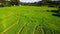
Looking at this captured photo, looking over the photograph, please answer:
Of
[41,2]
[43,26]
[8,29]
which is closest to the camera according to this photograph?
[8,29]

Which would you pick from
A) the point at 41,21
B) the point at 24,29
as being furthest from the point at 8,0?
the point at 24,29

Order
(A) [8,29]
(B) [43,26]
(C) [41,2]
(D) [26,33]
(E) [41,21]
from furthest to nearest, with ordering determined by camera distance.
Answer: (C) [41,2] → (E) [41,21] → (B) [43,26] → (A) [8,29] → (D) [26,33]

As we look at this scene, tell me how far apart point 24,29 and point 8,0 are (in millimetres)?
27891

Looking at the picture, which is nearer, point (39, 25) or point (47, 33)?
point (47, 33)

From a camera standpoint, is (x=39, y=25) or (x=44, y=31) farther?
(x=39, y=25)

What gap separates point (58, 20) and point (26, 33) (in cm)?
617

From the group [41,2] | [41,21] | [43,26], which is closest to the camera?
[43,26]

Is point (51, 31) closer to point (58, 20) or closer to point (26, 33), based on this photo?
point (26, 33)

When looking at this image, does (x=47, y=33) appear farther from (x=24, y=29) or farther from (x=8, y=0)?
(x=8, y=0)

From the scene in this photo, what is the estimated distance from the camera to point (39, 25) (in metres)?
18.6

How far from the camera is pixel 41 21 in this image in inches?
803

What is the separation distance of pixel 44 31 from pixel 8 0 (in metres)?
28.7

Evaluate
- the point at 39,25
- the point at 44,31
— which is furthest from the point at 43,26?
the point at 44,31

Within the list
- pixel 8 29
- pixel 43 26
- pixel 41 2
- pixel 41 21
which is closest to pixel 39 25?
pixel 43 26
